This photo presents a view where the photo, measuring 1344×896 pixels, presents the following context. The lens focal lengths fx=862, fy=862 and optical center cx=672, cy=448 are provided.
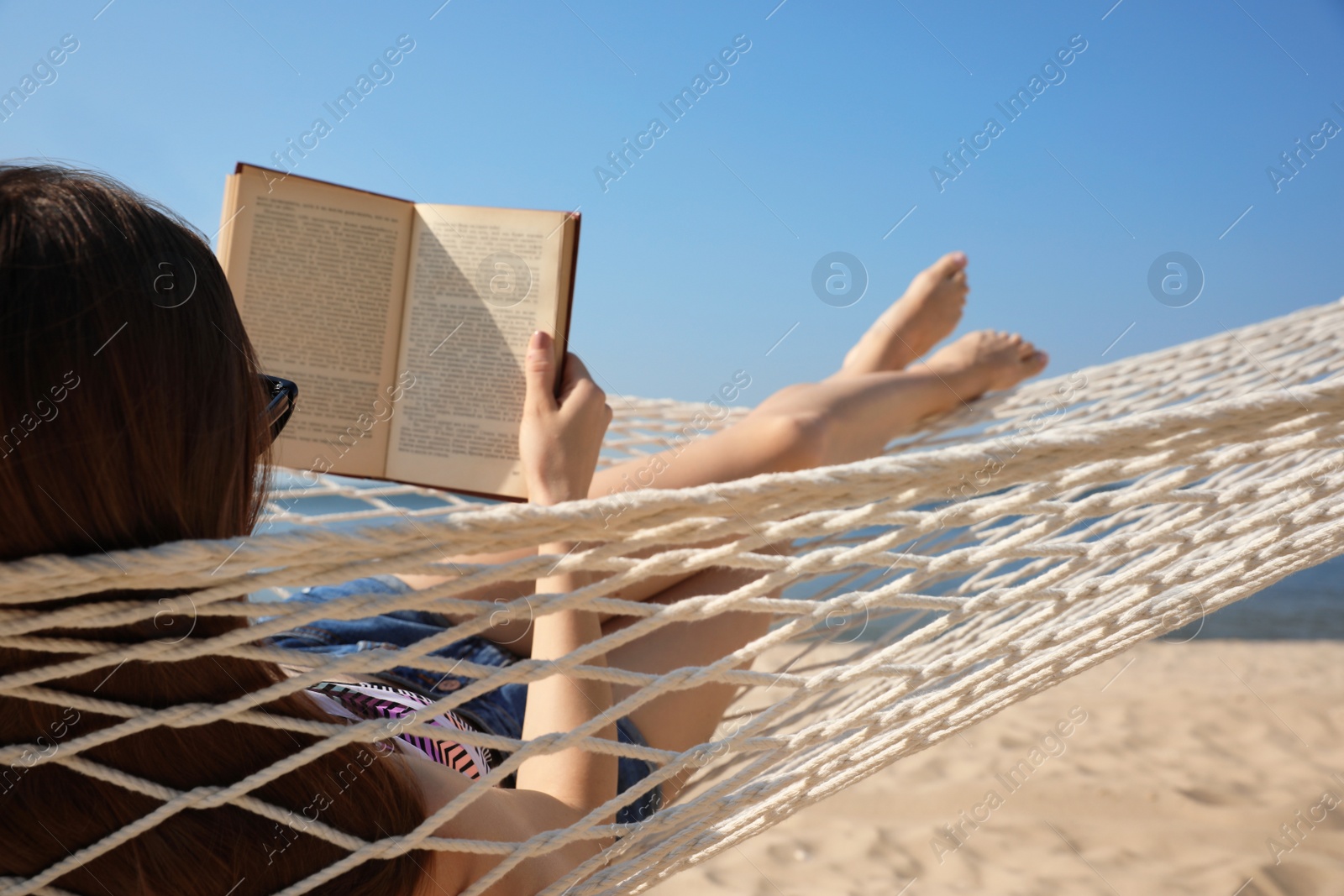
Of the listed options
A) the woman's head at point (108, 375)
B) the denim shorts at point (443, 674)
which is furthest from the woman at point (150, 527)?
the denim shorts at point (443, 674)

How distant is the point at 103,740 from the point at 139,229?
0.24m

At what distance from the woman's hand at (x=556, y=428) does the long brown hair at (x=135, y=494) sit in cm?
36

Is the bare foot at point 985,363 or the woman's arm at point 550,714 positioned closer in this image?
the woman's arm at point 550,714

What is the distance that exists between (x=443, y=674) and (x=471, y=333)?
13.9 inches

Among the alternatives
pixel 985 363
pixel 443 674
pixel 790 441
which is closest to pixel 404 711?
pixel 443 674

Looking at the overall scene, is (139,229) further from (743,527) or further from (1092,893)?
(1092,893)

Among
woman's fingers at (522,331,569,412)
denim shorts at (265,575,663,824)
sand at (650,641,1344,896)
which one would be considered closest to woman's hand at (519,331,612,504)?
woman's fingers at (522,331,569,412)

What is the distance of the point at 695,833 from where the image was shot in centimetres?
64

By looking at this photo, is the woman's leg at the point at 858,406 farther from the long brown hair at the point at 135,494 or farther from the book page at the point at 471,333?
the long brown hair at the point at 135,494

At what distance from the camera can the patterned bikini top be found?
2.09ft

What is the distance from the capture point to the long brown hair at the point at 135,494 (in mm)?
352

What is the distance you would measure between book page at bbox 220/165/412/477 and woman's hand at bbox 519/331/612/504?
18cm

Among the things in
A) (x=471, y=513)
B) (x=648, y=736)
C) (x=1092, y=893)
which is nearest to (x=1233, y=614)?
(x=1092, y=893)

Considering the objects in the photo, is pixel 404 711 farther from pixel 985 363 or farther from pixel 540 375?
pixel 985 363
